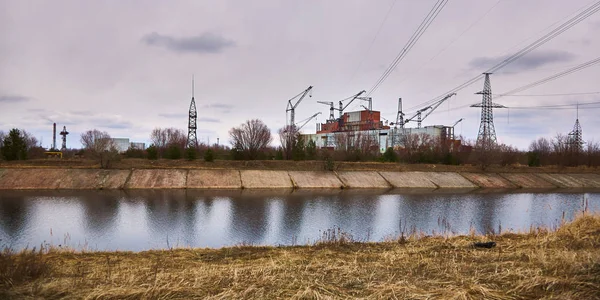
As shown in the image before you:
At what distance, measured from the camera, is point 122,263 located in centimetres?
841

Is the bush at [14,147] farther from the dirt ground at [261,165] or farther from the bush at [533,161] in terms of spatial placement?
the bush at [533,161]

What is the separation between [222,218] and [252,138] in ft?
100

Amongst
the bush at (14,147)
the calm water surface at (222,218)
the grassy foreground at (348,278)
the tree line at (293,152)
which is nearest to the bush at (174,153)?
the tree line at (293,152)

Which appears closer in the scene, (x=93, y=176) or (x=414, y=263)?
(x=414, y=263)

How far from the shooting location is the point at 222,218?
761 inches

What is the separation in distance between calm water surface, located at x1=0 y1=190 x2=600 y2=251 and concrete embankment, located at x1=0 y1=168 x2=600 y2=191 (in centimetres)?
370

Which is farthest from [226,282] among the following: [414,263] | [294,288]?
[414,263]

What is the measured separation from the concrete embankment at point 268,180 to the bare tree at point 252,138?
23.8ft

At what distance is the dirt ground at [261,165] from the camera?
38031 mm

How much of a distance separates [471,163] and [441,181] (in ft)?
42.1

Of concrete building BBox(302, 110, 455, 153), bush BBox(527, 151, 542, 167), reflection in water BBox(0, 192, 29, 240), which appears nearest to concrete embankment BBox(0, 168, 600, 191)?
reflection in water BBox(0, 192, 29, 240)

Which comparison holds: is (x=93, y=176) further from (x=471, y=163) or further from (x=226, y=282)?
(x=471, y=163)

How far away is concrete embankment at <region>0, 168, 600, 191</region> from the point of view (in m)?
33.8

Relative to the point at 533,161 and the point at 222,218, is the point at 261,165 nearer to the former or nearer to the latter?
the point at 222,218
